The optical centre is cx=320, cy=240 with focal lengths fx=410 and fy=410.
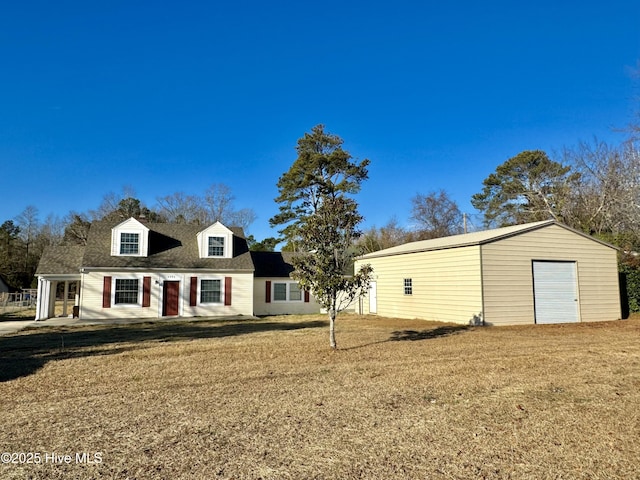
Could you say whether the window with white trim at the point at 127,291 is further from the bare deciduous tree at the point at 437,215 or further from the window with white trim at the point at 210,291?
the bare deciduous tree at the point at 437,215

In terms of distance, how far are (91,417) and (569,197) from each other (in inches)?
1152

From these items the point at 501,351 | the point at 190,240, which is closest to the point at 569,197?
the point at 501,351

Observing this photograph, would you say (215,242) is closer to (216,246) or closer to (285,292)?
(216,246)

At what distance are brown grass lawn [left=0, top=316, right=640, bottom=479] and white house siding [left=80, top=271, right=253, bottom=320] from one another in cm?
912

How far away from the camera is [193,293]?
20.3 m

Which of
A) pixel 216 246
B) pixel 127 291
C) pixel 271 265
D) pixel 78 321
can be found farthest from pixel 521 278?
pixel 78 321

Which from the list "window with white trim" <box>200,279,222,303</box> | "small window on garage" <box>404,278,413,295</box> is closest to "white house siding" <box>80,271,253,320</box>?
"window with white trim" <box>200,279,222,303</box>

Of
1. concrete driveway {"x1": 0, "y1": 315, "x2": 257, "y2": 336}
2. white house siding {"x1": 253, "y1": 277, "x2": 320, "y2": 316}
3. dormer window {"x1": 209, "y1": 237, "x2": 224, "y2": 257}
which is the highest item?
dormer window {"x1": 209, "y1": 237, "x2": 224, "y2": 257}

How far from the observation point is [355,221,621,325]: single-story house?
15.0 meters

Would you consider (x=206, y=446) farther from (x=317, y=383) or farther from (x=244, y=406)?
(x=317, y=383)

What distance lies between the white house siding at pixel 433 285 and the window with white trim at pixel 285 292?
4811mm

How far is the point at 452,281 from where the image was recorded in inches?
634

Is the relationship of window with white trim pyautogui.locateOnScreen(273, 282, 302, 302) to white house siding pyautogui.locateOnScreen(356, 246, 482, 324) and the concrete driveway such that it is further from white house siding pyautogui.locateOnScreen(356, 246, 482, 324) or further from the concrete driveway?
white house siding pyautogui.locateOnScreen(356, 246, 482, 324)

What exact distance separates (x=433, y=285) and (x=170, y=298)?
12349 mm
